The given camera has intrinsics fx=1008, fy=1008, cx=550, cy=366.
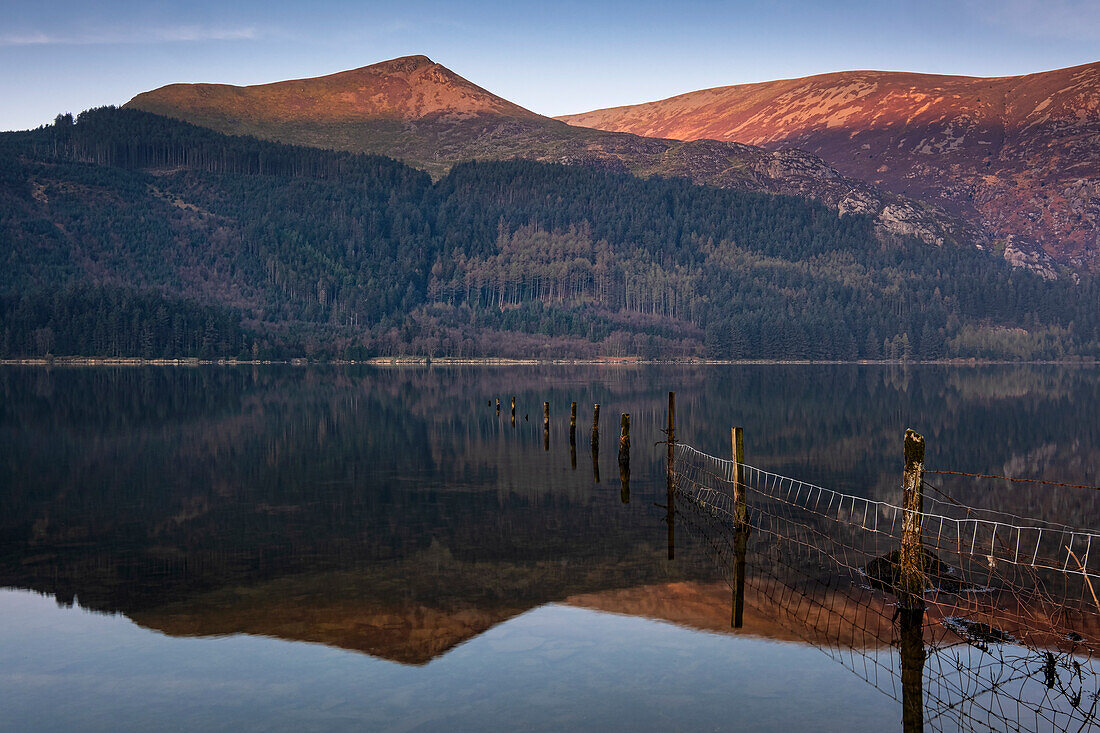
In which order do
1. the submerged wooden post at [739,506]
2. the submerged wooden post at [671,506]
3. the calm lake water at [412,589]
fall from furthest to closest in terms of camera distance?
the submerged wooden post at [671,506], the submerged wooden post at [739,506], the calm lake water at [412,589]

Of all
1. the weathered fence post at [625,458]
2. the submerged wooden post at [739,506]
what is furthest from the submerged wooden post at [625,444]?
the submerged wooden post at [739,506]

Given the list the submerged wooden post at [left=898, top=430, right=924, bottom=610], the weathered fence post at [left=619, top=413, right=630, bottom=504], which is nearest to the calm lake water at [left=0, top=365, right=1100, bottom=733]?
the weathered fence post at [left=619, top=413, right=630, bottom=504]

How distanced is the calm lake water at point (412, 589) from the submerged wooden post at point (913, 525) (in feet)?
6.42

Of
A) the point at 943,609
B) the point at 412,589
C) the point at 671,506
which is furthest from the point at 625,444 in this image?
the point at 943,609

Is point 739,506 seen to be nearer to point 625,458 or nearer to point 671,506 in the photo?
point 671,506

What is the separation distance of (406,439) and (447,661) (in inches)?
1714

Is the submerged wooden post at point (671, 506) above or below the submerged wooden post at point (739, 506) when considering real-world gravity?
below

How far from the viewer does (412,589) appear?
2538 centimetres

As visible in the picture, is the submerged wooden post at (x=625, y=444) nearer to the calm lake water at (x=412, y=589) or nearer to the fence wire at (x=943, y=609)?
the calm lake water at (x=412, y=589)

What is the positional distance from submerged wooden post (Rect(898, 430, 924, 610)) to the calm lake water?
6.42 ft

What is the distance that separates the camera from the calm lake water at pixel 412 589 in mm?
17812

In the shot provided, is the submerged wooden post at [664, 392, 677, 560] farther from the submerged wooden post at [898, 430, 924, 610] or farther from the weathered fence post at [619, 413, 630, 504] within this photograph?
the submerged wooden post at [898, 430, 924, 610]

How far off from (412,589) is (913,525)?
476 inches

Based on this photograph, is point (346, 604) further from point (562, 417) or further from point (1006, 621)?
point (562, 417)
